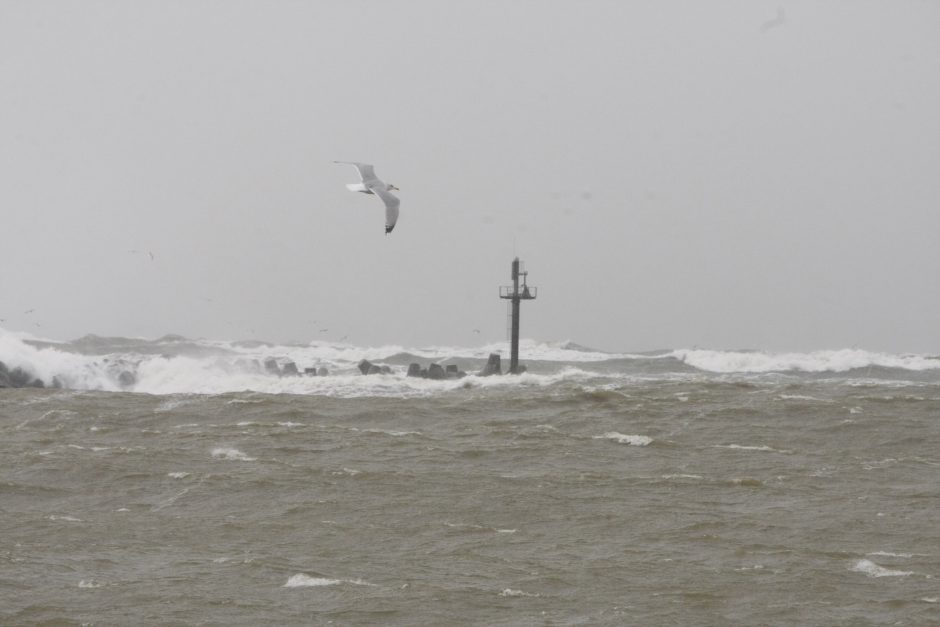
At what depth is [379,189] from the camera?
65.7ft

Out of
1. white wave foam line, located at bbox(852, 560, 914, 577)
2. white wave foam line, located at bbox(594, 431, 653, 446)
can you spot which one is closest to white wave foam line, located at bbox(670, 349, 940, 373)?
white wave foam line, located at bbox(594, 431, 653, 446)

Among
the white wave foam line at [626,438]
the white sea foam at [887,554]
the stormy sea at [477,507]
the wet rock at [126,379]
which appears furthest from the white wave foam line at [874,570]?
the wet rock at [126,379]

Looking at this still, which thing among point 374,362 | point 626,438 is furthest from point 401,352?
point 626,438

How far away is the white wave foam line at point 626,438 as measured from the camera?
946 inches

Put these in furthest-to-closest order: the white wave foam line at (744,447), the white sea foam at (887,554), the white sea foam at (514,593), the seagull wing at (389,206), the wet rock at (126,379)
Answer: the wet rock at (126,379)
the white wave foam line at (744,447)
the seagull wing at (389,206)
the white sea foam at (887,554)
the white sea foam at (514,593)

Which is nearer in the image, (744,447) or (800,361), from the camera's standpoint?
(744,447)

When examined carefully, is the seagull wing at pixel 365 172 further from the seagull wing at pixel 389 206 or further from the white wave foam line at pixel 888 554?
the white wave foam line at pixel 888 554

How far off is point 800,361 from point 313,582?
41355 mm

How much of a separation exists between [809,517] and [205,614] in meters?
9.02

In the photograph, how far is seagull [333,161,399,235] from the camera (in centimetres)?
1839

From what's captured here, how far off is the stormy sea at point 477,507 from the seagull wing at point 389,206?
13.9ft

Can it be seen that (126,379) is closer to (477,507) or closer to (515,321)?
(515,321)

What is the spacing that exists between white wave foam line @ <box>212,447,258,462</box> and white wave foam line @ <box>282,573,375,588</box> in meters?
7.75

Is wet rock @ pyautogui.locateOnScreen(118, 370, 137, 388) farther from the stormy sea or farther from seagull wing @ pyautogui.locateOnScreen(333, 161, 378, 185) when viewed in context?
seagull wing @ pyautogui.locateOnScreen(333, 161, 378, 185)
